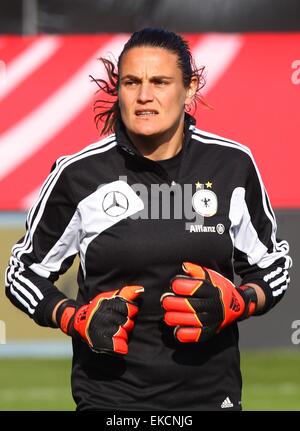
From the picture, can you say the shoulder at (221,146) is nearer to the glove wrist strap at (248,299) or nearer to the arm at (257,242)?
the arm at (257,242)

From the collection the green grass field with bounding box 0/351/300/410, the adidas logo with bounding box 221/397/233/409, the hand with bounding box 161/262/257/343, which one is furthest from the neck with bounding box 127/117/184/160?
the green grass field with bounding box 0/351/300/410

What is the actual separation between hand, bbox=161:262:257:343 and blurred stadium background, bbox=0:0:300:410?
134 inches

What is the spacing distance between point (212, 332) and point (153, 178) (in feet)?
1.76

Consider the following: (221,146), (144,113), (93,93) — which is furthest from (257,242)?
(93,93)

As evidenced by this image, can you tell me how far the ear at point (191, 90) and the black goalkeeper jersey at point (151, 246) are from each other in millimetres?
68

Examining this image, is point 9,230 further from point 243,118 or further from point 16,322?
point 243,118

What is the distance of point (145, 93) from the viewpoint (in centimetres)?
370

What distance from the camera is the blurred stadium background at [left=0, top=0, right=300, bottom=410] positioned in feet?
23.3

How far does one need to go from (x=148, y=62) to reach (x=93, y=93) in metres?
3.45

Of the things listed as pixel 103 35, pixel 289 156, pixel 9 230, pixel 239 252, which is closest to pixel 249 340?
pixel 289 156

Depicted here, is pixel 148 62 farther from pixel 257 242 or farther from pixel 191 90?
pixel 257 242

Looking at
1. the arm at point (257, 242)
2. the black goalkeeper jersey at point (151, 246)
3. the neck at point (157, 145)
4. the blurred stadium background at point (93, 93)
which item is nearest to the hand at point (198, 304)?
the black goalkeeper jersey at point (151, 246)

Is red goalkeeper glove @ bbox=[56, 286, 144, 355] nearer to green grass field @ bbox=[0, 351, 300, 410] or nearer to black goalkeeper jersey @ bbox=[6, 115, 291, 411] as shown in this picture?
black goalkeeper jersey @ bbox=[6, 115, 291, 411]

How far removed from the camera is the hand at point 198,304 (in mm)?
3570
